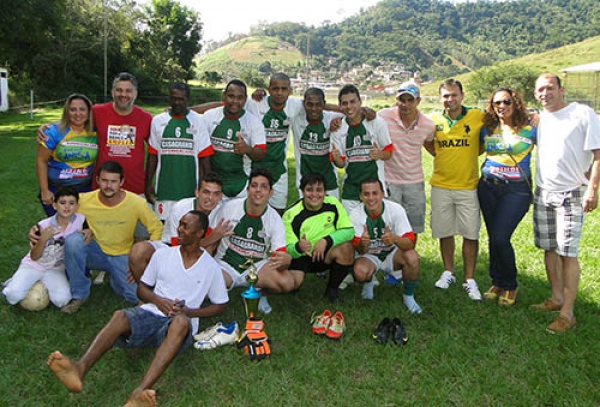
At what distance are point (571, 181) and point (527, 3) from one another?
646ft

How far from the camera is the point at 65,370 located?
300 centimetres

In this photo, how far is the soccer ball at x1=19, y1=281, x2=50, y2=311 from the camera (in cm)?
451

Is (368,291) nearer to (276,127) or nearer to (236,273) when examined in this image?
(236,273)

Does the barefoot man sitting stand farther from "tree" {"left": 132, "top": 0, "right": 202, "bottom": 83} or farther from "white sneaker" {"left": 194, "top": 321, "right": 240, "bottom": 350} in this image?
"tree" {"left": 132, "top": 0, "right": 202, "bottom": 83}

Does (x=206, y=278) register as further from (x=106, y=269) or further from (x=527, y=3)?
(x=527, y=3)

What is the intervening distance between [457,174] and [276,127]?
1.97 meters

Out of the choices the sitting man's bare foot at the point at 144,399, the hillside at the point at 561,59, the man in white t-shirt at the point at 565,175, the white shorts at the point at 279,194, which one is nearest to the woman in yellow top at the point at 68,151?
the white shorts at the point at 279,194

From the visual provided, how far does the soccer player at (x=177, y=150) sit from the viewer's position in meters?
4.90

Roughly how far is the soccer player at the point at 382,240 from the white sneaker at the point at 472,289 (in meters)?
0.65

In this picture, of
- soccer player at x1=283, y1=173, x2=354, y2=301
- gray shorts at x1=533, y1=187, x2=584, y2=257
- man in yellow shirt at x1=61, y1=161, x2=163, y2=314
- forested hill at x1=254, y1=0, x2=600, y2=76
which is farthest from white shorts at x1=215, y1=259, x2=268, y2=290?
forested hill at x1=254, y1=0, x2=600, y2=76

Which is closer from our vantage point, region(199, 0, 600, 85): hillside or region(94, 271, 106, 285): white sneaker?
region(94, 271, 106, 285): white sneaker

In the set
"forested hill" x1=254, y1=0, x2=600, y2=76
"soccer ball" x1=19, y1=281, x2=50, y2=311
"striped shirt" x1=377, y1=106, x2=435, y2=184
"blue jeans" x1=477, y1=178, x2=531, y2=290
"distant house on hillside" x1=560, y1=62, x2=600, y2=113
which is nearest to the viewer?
"soccer ball" x1=19, y1=281, x2=50, y2=311

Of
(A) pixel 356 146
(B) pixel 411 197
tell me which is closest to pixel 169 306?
(A) pixel 356 146

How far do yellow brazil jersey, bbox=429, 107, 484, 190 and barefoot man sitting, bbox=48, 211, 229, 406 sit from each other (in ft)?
8.75
